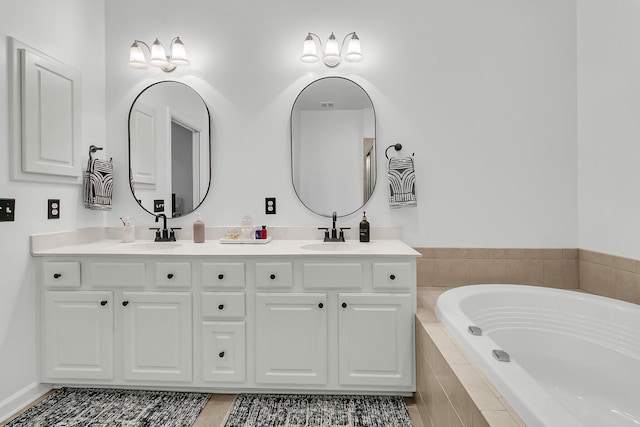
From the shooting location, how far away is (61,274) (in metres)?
2.03

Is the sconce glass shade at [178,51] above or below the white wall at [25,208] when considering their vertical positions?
above

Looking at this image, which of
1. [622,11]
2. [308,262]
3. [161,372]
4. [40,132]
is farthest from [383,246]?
[40,132]

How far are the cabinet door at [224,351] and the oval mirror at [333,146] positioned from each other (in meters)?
0.98

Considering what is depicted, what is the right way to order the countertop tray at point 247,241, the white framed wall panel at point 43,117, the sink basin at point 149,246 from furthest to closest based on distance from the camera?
the countertop tray at point 247,241
the sink basin at point 149,246
the white framed wall panel at point 43,117

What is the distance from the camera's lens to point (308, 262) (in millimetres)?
1988

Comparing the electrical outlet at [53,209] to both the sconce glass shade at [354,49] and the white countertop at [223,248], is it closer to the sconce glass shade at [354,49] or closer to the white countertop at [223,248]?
the white countertop at [223,248]

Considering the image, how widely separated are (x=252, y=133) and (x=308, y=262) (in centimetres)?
111

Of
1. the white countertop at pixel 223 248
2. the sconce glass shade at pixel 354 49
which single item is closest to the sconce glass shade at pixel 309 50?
the sconce glass shade at pixel 354 49

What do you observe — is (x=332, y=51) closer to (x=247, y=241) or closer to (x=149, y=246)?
(x=247, y=241)

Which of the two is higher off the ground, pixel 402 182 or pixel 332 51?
pixel 332 51

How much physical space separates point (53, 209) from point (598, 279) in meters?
3.33

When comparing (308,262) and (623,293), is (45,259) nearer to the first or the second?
(308,262)

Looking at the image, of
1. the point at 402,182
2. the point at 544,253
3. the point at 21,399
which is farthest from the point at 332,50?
the point at 21,399

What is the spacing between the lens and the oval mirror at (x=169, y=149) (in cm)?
260
